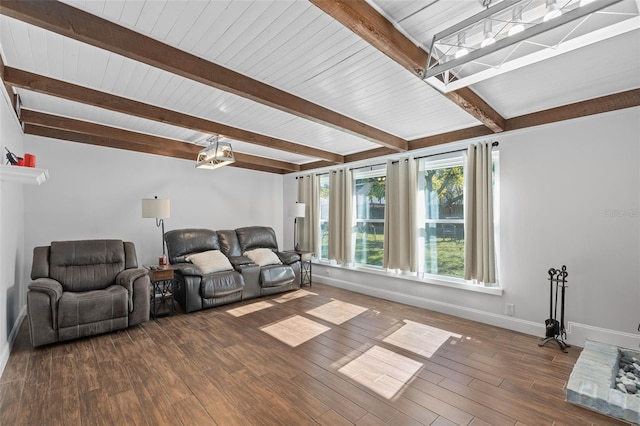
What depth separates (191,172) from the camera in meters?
5.51

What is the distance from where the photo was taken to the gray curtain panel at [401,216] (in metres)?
4.47

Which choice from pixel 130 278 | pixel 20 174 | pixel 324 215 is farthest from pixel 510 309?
pixel 20 174

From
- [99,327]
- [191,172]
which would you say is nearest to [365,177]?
[191,172]

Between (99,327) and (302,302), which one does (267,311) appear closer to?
(302,302)

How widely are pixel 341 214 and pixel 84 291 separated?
3.94m

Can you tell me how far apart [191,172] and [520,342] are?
18.2ft

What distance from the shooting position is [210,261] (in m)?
4.59

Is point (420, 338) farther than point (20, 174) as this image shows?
Yes

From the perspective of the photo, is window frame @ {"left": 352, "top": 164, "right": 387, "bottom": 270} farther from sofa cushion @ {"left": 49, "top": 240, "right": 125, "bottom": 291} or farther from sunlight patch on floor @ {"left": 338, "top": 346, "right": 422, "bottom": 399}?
sofa cushion @ {"left": 49, "top": 240, "right": 125, "bottom": 291}

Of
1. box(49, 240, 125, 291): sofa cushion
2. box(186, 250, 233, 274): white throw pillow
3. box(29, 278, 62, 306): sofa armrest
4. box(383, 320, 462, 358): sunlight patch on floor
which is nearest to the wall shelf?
box(29, 278, 62, 306): sofa armrest

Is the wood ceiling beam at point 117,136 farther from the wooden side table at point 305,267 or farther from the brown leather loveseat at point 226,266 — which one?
the wooden side table at point 305,267

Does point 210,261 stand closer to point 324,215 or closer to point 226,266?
point 226,266

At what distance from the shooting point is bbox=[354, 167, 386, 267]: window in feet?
16.9

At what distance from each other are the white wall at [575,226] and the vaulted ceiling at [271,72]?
0.89ft
